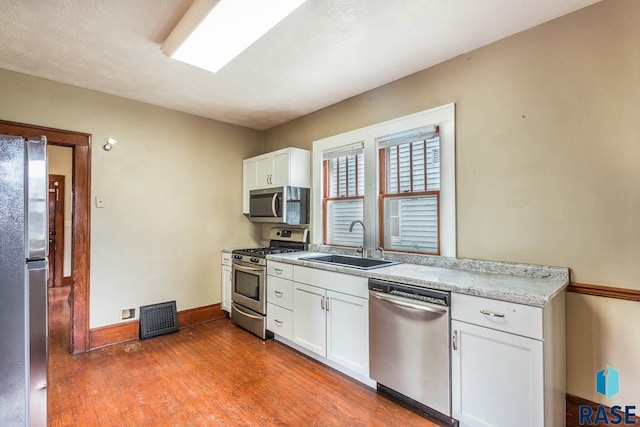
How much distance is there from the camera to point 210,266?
157 inches

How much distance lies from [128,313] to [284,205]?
2.03 m

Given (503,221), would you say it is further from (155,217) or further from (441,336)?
(155,217)

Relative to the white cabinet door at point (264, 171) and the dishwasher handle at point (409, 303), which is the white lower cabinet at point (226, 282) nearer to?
the white cabinet door at point (264, 171)

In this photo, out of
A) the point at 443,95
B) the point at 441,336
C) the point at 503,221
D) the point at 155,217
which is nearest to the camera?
the point at 441,336

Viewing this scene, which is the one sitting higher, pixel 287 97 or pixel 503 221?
pixel 287 97

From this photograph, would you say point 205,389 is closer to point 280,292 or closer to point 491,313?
point 280,292

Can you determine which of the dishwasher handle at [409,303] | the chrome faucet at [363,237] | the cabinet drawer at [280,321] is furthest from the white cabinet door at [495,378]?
the cabinet drawer at [280,321]

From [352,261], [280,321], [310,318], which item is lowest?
[280,321]

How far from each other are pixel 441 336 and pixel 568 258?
95 centimetres

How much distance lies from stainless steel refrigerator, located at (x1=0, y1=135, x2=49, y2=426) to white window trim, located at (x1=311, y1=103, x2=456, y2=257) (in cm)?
248

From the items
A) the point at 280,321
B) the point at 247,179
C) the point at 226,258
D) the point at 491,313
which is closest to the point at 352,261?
the point at 280,321

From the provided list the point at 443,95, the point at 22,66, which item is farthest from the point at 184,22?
the point at 443,95

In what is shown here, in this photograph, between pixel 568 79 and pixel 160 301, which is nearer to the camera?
pixel 568 79

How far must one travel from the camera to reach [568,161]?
77.8 inches
